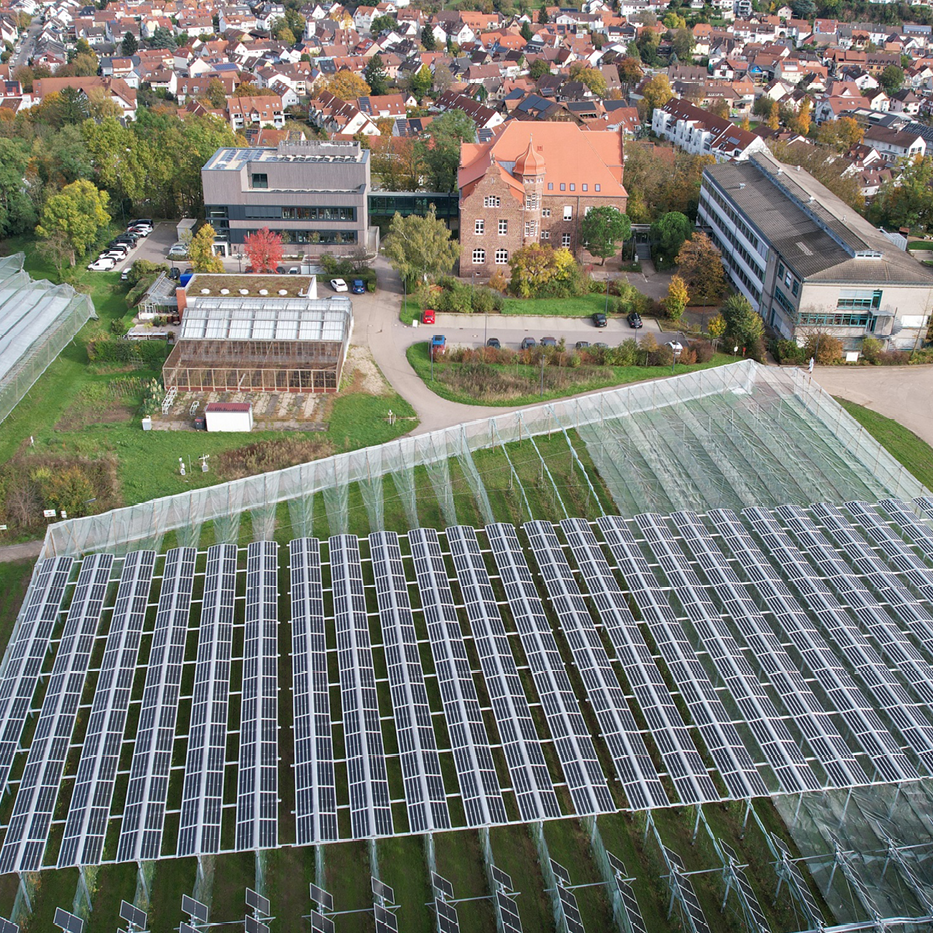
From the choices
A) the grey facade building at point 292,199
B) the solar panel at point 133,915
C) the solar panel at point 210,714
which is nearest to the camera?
the solar panel at point 133,915

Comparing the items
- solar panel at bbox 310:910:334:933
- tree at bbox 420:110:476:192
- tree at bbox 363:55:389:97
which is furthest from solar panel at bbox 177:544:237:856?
tree at bbox 363:55:389:97

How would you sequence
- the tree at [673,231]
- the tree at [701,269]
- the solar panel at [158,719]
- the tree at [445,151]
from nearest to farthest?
the solar panel at [158,719] < the tree at [701,269] < the tree at [673,231] < the tree at [445,151]

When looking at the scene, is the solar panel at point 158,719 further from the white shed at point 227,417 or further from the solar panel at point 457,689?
the white shed at point 227,417

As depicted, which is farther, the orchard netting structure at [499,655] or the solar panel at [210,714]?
the orchard netting structure at [499,655]

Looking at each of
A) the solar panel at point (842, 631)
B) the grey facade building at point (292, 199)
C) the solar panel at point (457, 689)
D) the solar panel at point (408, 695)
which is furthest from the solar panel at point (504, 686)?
the grey facade building at point (292, 199)

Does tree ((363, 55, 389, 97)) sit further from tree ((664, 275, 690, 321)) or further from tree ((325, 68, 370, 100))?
tree ((664, 275, 690, 321))

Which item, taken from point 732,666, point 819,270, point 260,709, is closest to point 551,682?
point 732,666

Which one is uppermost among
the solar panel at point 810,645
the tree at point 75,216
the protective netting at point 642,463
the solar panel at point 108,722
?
the tree at point 75,216
